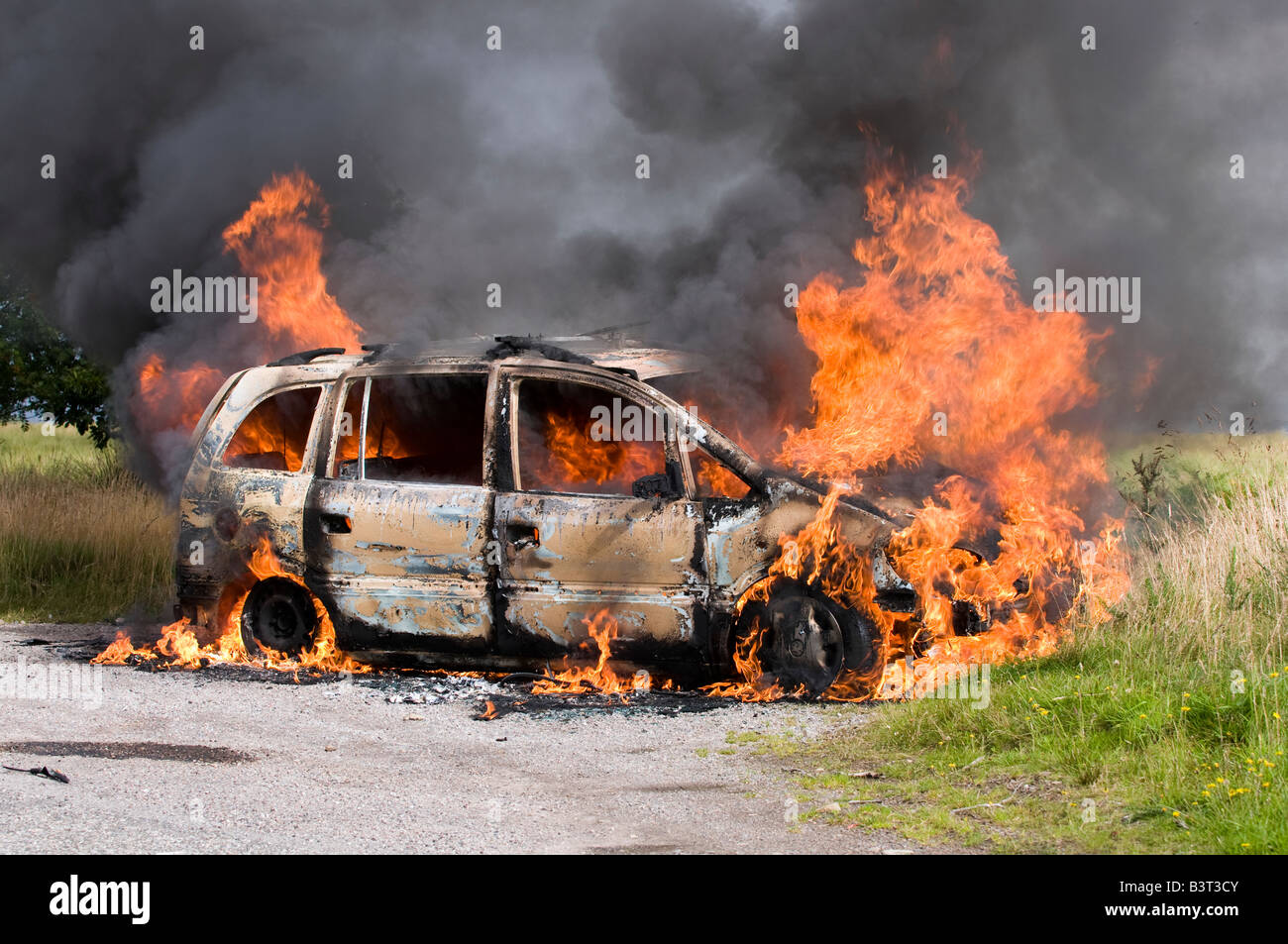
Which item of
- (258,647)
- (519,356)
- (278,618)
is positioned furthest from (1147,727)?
(258,647)

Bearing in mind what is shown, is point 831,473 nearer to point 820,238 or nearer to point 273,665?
point 820,238

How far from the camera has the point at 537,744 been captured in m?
5.91

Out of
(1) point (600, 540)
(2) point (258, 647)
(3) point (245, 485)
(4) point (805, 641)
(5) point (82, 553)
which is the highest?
(3) point (245, 485)

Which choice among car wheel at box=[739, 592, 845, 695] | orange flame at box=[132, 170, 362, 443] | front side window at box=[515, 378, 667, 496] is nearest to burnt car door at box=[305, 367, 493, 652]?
front side window at box=[515, 378, 667, 496]

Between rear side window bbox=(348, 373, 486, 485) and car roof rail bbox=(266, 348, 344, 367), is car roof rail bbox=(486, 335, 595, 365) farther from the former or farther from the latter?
car roof rail bbox=(266, 348, 344, 367)

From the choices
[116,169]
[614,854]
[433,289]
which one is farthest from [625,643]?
[116,169]

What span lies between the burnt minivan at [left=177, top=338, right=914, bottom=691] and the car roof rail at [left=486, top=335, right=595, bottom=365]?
2cm

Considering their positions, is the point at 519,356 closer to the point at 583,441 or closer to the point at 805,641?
the point at 583,441

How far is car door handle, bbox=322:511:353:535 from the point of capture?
7.09 meters

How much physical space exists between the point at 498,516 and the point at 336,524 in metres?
1.05

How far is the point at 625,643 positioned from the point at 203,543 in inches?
109

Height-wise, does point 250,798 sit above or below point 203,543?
below

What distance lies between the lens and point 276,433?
773 cm

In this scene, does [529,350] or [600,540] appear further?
[529,350]
